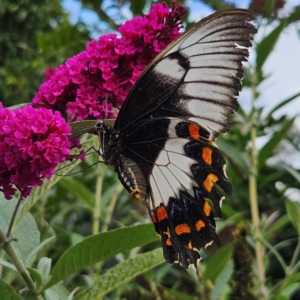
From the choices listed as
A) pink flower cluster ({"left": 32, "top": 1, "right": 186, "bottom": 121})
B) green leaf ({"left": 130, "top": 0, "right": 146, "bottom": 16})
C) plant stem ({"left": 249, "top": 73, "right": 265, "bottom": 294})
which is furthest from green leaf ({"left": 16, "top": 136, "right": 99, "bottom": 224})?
green leaf ({"left": 130, "top": 0, "right": 146, "bottom": 16})

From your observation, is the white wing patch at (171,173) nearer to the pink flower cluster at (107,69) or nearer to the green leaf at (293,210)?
the pink flower cluster at (107,69)

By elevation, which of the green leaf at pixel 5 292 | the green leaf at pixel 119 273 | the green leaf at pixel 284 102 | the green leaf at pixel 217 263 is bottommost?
the green leaf at pixel 217 263

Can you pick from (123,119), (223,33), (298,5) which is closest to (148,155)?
(123,119)

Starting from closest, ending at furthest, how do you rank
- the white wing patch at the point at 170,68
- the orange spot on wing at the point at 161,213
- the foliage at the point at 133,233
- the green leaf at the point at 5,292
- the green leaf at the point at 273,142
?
the green leaf at the point at 5,292
the foliage at the point at 133,233
the white wing patch at the point at 170,68
the orange spot on wing at the point at 161,213
the green leaf at the point at 273,142

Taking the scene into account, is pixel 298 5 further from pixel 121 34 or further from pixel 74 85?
pixel 74 85

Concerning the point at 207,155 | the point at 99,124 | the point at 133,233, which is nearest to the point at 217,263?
the point at 207,155

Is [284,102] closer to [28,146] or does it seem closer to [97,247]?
[97,247]

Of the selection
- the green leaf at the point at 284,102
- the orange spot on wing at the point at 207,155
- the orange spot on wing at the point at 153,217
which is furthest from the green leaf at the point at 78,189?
the green leaf at the point at 284,102
